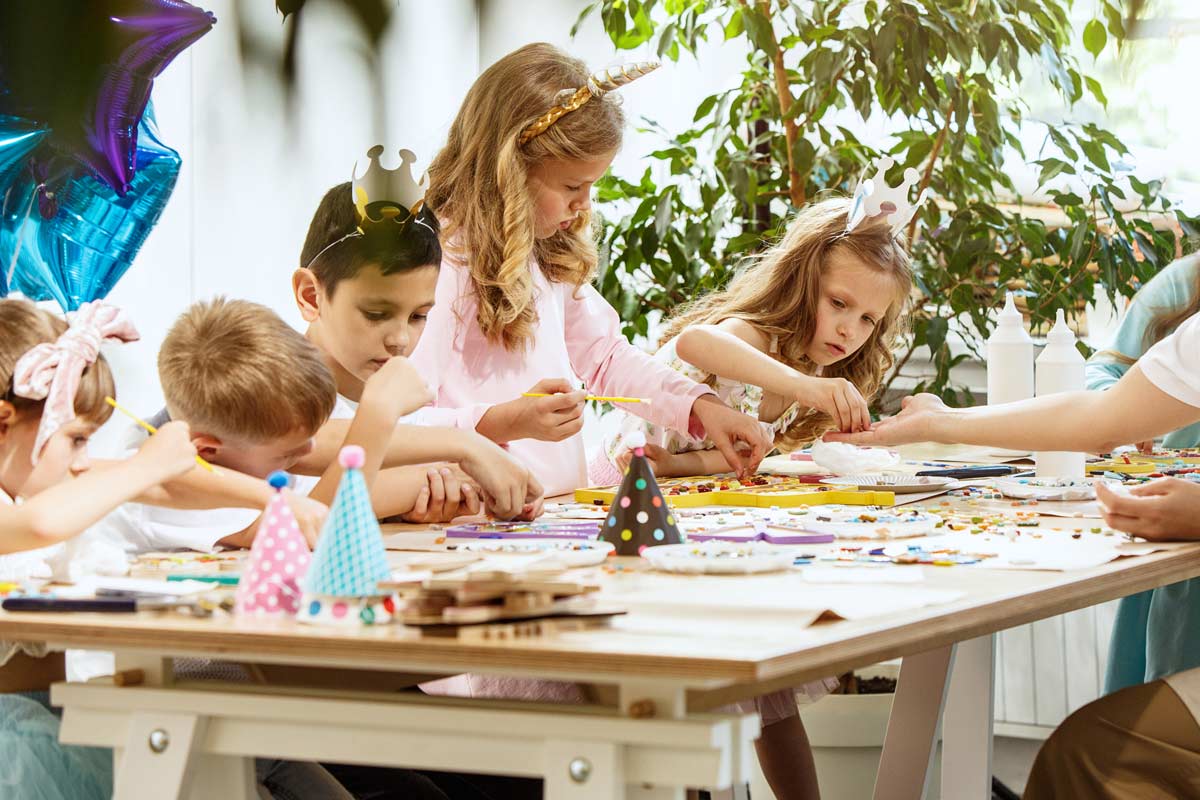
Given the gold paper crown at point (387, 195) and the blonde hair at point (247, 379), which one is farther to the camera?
the gold paper crown at point (387, 195)

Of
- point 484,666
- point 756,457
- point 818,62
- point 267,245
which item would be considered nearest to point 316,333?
point 267,245

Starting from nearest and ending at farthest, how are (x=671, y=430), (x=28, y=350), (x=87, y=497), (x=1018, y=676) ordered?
(x=87, y=497) < (x=28, y=350) < (x=671, y=430) < (x=1018, y=676)

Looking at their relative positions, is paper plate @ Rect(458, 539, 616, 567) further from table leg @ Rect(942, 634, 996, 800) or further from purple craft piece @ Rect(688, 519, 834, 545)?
table leg @ Rect(942, 634, 996, 800)

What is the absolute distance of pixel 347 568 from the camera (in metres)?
1.03

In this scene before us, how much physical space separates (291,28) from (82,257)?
714 mm

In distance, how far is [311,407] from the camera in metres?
1.52

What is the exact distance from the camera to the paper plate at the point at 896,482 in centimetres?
199

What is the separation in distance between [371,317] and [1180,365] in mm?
1091

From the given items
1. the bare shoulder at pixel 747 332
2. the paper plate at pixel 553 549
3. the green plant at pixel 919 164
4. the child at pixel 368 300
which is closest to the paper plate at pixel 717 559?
the paper plate at pixel 553 549

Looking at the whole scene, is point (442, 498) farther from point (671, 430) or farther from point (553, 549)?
point (671, 430)

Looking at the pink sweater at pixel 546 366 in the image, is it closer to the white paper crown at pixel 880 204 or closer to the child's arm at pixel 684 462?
the child's arm at pixel 684 462

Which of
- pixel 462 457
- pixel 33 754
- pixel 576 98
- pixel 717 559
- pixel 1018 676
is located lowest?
pixel 1018 676

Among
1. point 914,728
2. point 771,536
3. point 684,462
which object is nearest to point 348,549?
point 771,536

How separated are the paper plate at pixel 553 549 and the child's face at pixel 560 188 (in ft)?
3.04
